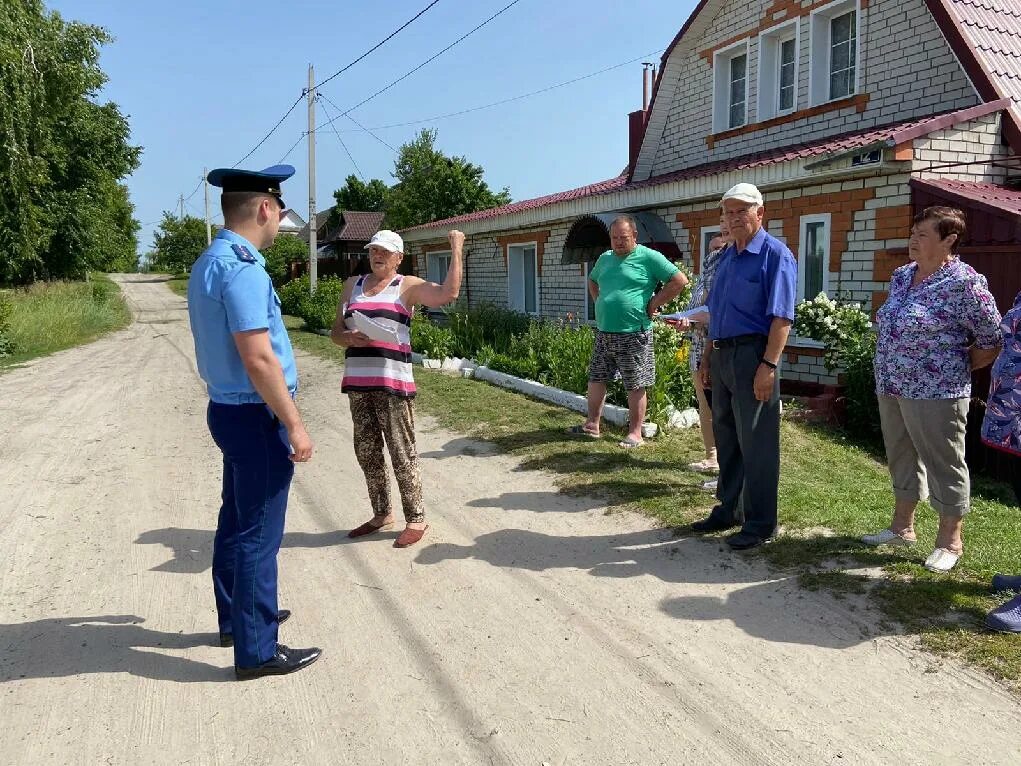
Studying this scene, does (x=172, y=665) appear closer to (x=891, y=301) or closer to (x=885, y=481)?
(x=891, y=301)

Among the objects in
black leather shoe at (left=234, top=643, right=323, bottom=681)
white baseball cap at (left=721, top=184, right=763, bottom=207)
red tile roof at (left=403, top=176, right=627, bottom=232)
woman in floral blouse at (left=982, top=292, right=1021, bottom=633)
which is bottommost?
black leather shoe at (left=234, top=643, right=323, bottom=681)

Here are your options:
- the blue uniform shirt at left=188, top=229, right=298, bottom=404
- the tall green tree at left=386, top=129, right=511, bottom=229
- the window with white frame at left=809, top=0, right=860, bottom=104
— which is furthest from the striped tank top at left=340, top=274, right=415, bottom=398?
the tall green tree at left=386, top=129, right=511, bottom=229

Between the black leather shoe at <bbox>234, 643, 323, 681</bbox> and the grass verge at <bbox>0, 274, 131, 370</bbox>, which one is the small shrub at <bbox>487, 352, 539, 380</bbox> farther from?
the grass verge at <bbox>0, 274, 131, 370</bbox>

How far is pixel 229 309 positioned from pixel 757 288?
8.68 ft

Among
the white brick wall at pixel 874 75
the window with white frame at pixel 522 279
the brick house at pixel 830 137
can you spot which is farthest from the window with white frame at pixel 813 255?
the window with white frame at pixel 522 279

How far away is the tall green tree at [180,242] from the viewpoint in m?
72.7

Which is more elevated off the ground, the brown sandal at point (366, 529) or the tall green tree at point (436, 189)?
the tall green tree at point (436, 189)

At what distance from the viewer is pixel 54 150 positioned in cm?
2433

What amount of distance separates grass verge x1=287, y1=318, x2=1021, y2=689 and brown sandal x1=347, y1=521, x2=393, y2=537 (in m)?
1.41

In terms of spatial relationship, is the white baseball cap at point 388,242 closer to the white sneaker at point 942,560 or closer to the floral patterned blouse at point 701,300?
the floral patterned blouse at point 701,300

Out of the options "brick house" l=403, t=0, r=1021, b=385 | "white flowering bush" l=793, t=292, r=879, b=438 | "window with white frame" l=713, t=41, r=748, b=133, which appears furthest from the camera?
"window with white frame" l=713, t=41, r=748, b=133

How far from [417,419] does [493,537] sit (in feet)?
12.1

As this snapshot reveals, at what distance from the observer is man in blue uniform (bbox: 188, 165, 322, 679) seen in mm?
2701

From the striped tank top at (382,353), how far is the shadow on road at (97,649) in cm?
151
